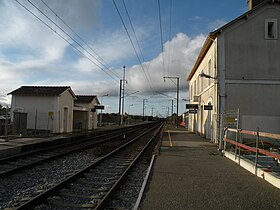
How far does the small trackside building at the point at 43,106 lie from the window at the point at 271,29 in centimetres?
1999

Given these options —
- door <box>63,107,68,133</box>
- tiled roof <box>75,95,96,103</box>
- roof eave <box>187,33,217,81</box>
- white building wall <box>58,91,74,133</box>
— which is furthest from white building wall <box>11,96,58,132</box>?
roof eave <box>187,33,217,81</box>

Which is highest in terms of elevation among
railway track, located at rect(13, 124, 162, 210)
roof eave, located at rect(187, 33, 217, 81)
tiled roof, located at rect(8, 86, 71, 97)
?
roof eave, located at rect(187, 33, 217, 81)

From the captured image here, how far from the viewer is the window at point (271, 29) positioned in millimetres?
21281

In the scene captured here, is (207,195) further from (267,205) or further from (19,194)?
(19,194)

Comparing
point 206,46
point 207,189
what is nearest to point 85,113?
point 206,46

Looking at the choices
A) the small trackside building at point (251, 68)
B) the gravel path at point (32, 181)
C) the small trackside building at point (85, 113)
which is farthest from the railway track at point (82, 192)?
the small trackside building at point (85, 113)

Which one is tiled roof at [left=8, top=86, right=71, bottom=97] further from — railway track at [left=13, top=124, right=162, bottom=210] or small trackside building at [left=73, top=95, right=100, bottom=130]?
railway track at [left=13, top=124, right=162, bottom=210]

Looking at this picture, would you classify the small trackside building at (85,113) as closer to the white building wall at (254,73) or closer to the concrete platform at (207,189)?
the white building wall at (254,73)

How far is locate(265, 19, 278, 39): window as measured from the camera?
69.8ft

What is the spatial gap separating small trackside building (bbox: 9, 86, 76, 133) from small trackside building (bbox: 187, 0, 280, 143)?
16.7 meters

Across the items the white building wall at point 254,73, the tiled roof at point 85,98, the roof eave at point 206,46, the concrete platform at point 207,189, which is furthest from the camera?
the tiled roof at point 85,98

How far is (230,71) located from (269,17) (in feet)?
15.6

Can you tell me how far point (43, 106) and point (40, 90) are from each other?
233cm

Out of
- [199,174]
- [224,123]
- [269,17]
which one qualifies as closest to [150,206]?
[199,174]
